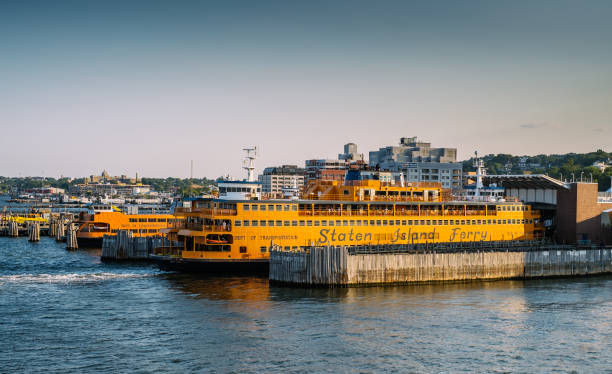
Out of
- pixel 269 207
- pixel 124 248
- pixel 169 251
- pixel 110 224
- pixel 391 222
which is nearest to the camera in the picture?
pixel 269 207

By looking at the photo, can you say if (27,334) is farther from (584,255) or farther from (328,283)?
(584,255)

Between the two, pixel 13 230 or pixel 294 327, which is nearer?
pixel 294 327

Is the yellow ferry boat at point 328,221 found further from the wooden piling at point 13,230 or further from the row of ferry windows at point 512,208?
the wooden piling at point 13,230

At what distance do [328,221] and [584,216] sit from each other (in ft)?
108

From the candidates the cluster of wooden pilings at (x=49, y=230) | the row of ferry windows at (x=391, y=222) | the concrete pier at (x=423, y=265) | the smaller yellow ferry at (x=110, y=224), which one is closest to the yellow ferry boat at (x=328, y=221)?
the row of ferry windows at (x=391, y=222)

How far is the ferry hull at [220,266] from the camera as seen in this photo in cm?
6238

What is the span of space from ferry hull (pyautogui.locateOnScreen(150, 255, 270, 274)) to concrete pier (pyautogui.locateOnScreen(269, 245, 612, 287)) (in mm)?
5602

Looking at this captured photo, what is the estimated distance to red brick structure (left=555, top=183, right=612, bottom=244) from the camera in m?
77.4

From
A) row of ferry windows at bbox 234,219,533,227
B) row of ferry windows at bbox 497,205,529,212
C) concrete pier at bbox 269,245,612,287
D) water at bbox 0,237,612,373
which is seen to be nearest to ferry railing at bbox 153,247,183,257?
water at bbox 0,237,612,373

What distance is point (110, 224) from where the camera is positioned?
103 metres

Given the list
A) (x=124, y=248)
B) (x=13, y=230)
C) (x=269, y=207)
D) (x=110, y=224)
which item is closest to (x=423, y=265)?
(x=269, y=207)

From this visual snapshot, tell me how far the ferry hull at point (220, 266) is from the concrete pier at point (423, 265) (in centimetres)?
560

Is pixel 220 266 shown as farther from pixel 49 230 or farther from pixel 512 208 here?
pixel 49 230

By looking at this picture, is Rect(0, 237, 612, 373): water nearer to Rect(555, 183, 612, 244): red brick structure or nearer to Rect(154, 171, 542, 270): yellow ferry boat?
Rect(154, 171, 542, 270): yellow ferry boat
